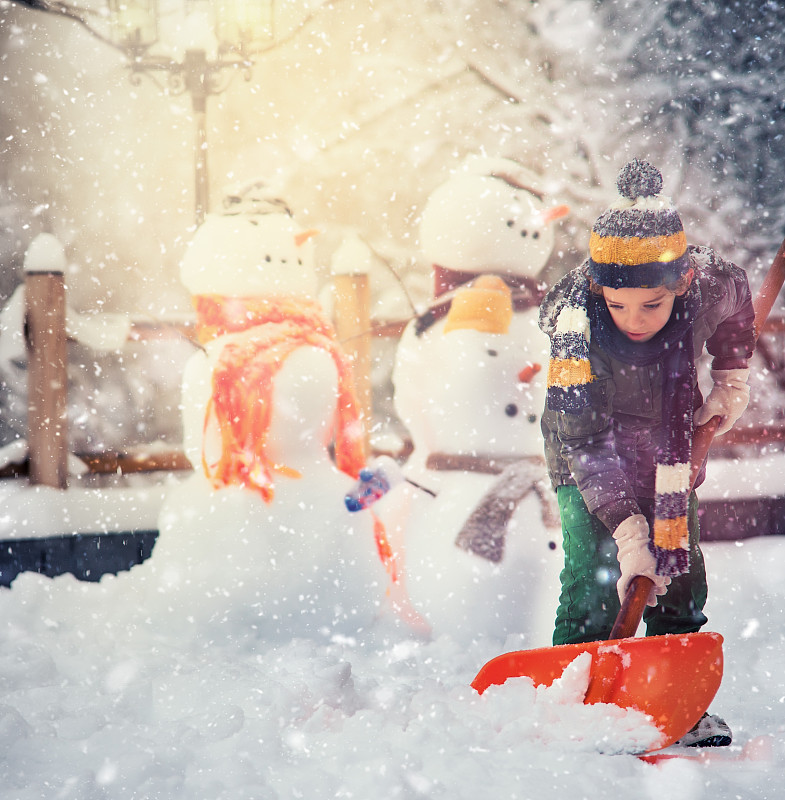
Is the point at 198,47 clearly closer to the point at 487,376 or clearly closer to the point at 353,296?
the point at 353,296

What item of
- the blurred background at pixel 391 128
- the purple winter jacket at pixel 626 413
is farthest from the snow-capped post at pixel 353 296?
the blurred background at pixel 391 128

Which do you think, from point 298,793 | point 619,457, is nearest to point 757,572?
point 619,457

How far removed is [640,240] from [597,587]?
0.73m

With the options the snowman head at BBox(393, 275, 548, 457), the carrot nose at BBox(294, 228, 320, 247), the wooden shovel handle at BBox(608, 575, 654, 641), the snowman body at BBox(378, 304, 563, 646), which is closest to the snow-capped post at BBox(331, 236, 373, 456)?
the carrot nose at BBox(294, 228, 320, 247)

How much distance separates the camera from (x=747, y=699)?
1912 millimetres

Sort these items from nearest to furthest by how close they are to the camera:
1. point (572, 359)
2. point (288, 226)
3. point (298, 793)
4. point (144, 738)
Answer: point (298, 793) → point (144, 738) → point (572, 359) → point (288, 226)

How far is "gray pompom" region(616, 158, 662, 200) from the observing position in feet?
5.13

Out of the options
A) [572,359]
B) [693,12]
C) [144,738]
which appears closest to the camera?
[144,738]

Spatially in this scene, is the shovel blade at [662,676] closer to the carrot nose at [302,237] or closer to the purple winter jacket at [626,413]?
the purple winter jacket at [626,413]

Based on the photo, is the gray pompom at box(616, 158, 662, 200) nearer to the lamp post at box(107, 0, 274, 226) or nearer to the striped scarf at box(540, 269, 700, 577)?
the striped scarf at box(540, 269, 700, 577)

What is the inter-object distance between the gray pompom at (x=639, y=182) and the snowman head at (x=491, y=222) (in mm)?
759

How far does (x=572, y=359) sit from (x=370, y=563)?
1027mm

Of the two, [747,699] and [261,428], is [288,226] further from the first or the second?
[747,699]

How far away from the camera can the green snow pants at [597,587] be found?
1690 millimetres
